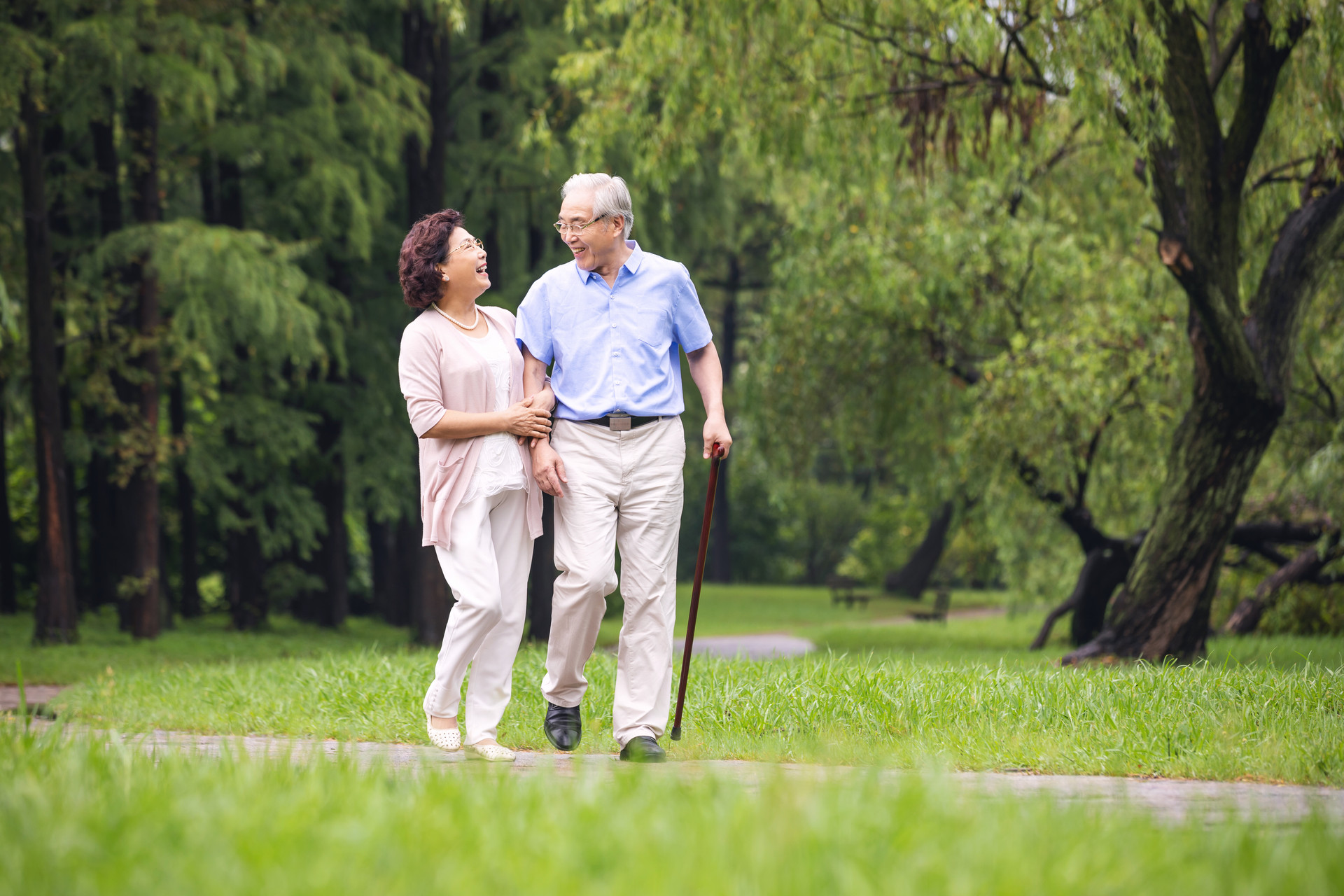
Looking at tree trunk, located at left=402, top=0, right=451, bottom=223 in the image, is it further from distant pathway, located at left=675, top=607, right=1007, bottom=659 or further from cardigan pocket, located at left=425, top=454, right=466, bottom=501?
cardigan pocket, located at left=425, top=454, right=466, bottom=501

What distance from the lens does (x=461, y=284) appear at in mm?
5168

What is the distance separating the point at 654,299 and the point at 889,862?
306 centimetres

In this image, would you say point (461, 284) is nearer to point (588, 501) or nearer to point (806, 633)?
point (588, 501)

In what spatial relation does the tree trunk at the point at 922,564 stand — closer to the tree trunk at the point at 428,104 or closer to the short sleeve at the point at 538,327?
the tree trunk at the point at 428,104

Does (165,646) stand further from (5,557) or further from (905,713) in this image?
(905,713)

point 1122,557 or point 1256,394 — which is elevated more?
point 1256,394

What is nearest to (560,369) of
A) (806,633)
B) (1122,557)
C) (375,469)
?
(1122,557)

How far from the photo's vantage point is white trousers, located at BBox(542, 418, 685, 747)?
5000mm

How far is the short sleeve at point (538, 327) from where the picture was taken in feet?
17.1

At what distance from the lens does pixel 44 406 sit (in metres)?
13.8

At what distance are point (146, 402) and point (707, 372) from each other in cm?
1194

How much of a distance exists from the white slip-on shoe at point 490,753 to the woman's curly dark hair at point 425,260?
178cm

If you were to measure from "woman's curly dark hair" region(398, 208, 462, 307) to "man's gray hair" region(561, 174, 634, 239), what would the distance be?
1.68 feet

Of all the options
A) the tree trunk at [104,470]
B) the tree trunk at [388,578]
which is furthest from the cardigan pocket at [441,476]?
the tree trunk at [388,578]
